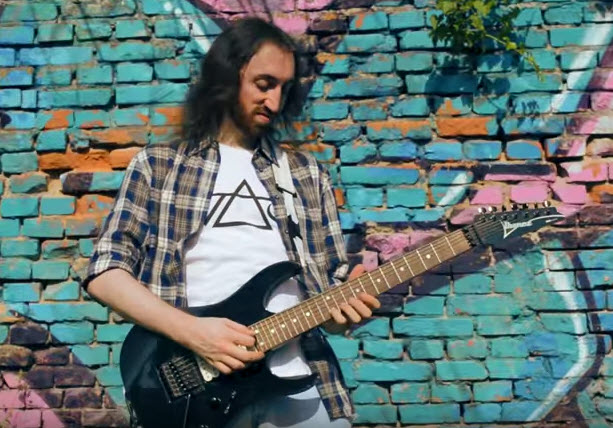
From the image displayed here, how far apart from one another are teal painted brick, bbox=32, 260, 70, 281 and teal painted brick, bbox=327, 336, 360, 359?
118 cm

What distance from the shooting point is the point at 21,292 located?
3.49 metres

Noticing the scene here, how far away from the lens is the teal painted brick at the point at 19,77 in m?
3.54

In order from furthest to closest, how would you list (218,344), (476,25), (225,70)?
(476,25)
(225,70)
(218,344)

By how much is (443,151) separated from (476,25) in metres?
0.54

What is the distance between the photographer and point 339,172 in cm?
350

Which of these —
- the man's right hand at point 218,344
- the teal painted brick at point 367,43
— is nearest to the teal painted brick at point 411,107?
the teal painted brick at point 367,43

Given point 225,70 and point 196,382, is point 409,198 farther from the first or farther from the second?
point 196,382

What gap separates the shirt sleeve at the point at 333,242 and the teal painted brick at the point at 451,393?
98cm

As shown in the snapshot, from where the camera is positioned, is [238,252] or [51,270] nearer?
[238,252]

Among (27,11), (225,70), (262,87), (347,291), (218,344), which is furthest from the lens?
(27,11)

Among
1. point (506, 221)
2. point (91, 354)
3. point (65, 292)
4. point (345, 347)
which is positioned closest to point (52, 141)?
point (65, 292)

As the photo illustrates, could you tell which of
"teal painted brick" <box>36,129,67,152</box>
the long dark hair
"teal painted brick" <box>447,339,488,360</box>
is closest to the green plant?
the long dark hair

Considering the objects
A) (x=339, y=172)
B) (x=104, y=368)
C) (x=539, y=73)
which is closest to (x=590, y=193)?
(x=539, y=73)

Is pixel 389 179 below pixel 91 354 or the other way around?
the other way around
